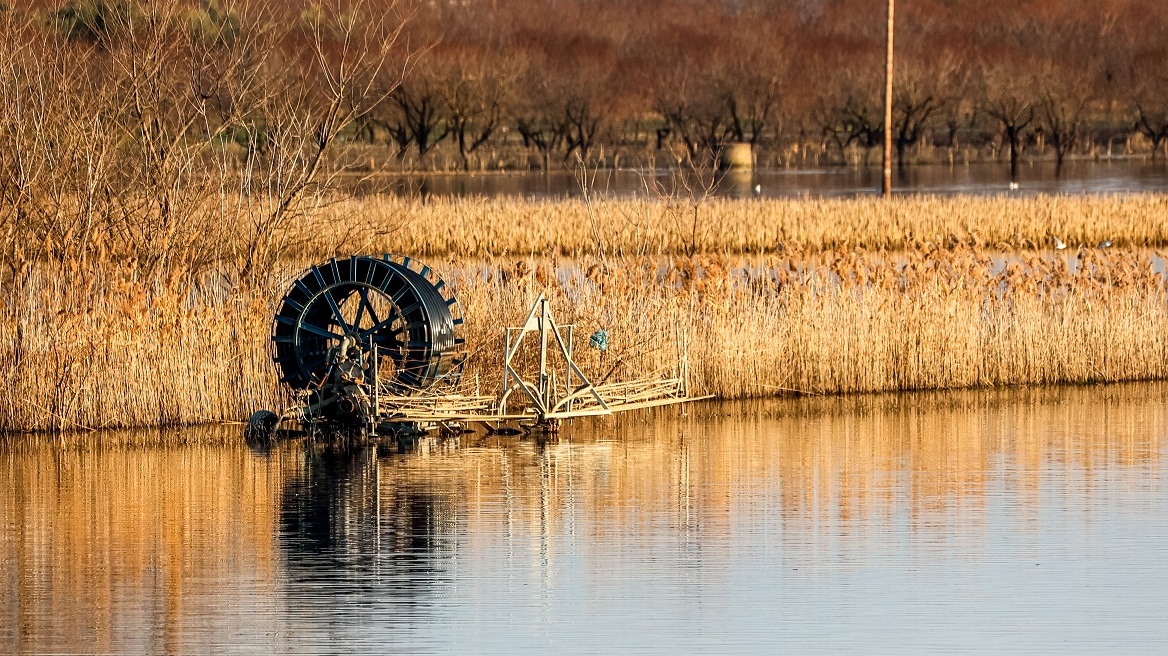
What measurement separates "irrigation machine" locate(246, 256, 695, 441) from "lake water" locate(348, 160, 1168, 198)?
3581cm

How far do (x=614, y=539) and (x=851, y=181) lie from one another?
2251 inches

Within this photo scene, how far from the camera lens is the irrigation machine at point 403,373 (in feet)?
52.7

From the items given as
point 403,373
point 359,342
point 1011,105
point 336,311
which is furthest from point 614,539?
point 1011,105

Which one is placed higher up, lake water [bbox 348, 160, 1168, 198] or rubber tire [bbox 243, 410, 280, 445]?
lake water [bbox 348, 160, 1168, 198]

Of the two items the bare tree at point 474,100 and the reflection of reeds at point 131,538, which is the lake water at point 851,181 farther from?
the reflection of reeds at point 131,538

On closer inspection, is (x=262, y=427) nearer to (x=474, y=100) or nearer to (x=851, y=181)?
(x=851, y=181)

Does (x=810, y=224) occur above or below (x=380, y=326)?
above

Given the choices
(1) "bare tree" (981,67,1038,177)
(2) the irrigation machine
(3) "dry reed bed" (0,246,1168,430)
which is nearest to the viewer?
(2) the irrigation machine

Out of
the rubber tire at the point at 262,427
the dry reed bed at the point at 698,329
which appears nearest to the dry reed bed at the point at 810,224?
the dry reed bed at the point at 698,329

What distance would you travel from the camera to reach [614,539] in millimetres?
12062

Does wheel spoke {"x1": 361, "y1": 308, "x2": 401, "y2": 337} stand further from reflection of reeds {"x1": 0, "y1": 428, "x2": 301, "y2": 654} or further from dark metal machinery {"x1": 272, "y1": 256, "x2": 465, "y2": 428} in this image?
reflection of reeds {"x1": 0, "y1": 428, "x2": 301, "y2": 654}

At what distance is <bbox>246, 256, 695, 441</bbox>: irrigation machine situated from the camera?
1608 centimetres

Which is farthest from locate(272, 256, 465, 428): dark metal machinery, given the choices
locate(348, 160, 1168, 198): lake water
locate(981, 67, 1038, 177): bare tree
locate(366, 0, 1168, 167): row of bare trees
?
locate(981, 67, 1038, 177): bare tree

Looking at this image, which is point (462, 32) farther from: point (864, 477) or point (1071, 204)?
point (864, 477)
